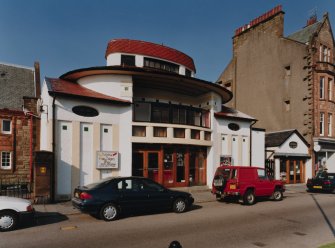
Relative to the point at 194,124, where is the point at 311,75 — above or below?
above

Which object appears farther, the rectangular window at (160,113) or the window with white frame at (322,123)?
the window with white frame at (322,123)

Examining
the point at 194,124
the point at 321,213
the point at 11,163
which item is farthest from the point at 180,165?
the point at 11,163

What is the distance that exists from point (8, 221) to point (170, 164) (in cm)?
1024

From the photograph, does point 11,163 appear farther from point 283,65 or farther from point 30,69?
point 283,65

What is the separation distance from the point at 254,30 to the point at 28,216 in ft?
94.6

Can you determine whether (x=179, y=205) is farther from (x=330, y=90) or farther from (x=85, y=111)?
(x=330, y=90)

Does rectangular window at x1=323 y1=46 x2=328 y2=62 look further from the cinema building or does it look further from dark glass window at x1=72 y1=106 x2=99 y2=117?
dark glass window at x1=72 y1=106 x2=99 y2=117

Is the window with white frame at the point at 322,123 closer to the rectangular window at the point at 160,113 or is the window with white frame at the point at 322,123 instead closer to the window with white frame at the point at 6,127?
the rectangular window at the point at 160,113

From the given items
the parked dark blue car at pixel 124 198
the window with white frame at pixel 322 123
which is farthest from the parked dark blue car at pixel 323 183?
the parked dark blue car at pixel 124 198

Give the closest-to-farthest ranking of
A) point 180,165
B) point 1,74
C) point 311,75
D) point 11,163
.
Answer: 1. point 180,165
2. point 11,163
3. point 311,75
4. point 1,74

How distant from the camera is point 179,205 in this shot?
434 inches

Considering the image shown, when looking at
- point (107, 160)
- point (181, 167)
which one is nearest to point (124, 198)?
point (107, 160)

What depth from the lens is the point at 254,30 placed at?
98.8ft

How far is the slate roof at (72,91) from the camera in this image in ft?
45.5
